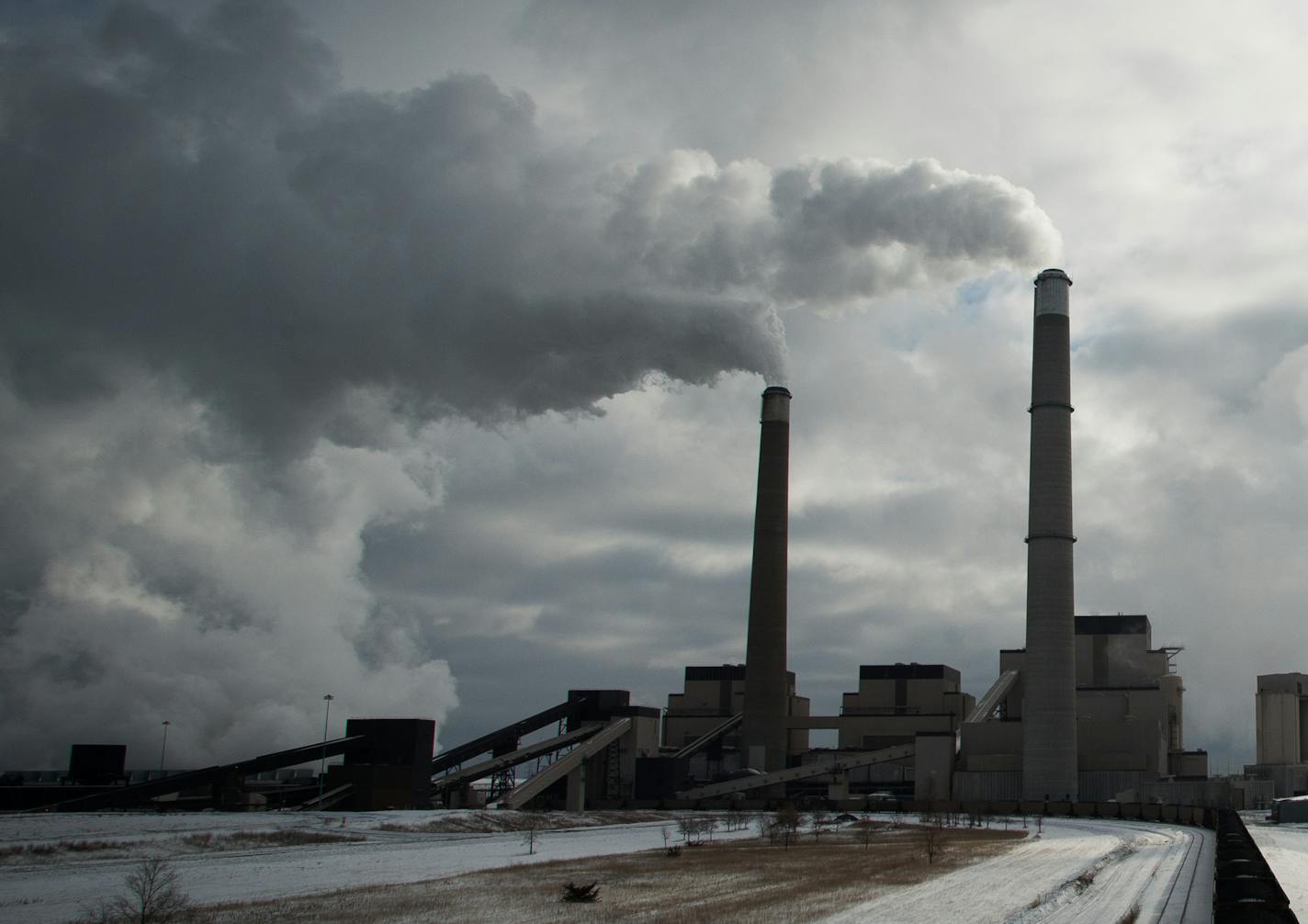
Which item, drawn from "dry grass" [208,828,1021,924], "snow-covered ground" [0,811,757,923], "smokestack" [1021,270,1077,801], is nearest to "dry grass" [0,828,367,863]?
"snow-covered ground" [0,811,757,923]

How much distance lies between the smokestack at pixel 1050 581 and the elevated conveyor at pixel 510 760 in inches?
1236

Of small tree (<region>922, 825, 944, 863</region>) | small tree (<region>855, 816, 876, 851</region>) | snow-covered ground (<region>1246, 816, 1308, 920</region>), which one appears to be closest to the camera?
snow-covered ground (<region>1246, 816, 1308, 920</region>)

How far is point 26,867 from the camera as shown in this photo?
1383 inches

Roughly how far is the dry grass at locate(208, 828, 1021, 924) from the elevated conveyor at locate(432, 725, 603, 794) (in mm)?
36138

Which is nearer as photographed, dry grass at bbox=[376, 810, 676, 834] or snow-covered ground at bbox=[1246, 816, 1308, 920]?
snow-covered ground at bbox=[1246, 816, 1308, 920]

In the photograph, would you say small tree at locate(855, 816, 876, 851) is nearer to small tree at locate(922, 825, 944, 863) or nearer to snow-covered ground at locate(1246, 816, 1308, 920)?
small tree at locate(922, 825, 944, 863)

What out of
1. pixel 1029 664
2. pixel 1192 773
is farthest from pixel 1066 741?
pixel 1192 773

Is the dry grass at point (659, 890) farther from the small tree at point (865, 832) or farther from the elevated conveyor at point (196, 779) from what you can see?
the elevated conveyor at point (196, 779)

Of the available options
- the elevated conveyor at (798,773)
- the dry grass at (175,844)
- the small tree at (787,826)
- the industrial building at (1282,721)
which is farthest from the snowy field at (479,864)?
the industrial building at (1282,721)

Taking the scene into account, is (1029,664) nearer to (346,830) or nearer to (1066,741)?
(1066,741)

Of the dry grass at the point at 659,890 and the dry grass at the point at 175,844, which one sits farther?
the dry grass at the point at 175,844

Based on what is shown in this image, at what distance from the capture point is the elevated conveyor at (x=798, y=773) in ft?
302

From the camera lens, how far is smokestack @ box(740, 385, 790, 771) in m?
92.0

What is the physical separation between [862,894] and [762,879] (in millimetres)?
4607
